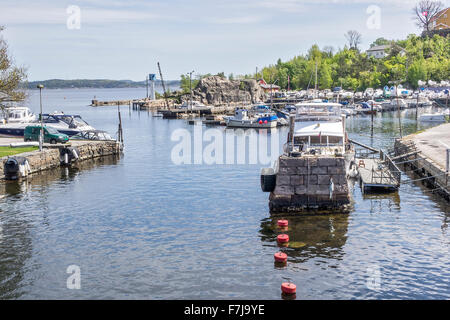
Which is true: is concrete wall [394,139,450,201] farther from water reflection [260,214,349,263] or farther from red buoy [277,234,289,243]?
red buoy [277,234,289,243]

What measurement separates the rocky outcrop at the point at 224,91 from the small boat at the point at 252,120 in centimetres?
6248

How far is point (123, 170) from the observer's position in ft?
150

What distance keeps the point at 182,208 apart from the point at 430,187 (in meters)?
18.1

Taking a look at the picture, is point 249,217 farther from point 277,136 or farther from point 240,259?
point 277,136

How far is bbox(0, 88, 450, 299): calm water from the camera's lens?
63.7ft

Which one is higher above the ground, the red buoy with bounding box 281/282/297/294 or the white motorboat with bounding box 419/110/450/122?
the white motorboat with bounding box 419/110/450/122

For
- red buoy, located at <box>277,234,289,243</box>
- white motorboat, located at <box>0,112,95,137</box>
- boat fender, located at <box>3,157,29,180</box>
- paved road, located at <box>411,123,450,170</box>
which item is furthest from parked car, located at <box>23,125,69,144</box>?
paved road, located at <box>411,123,450,170</box>

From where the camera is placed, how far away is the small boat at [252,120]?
86.4 meters

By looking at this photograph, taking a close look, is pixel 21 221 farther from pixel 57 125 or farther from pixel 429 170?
pixel 57 125

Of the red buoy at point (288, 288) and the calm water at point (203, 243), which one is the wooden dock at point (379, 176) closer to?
the calm water at point (203, 243)

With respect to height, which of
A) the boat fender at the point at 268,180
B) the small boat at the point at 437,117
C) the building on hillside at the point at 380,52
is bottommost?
the boat fender at the point at 268,180

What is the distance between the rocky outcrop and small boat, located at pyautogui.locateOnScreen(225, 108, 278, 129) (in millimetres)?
62479

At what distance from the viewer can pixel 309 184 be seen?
2850cm

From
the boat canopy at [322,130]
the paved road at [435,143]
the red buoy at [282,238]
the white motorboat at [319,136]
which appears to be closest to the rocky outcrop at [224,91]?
the paved road at [435,143]
